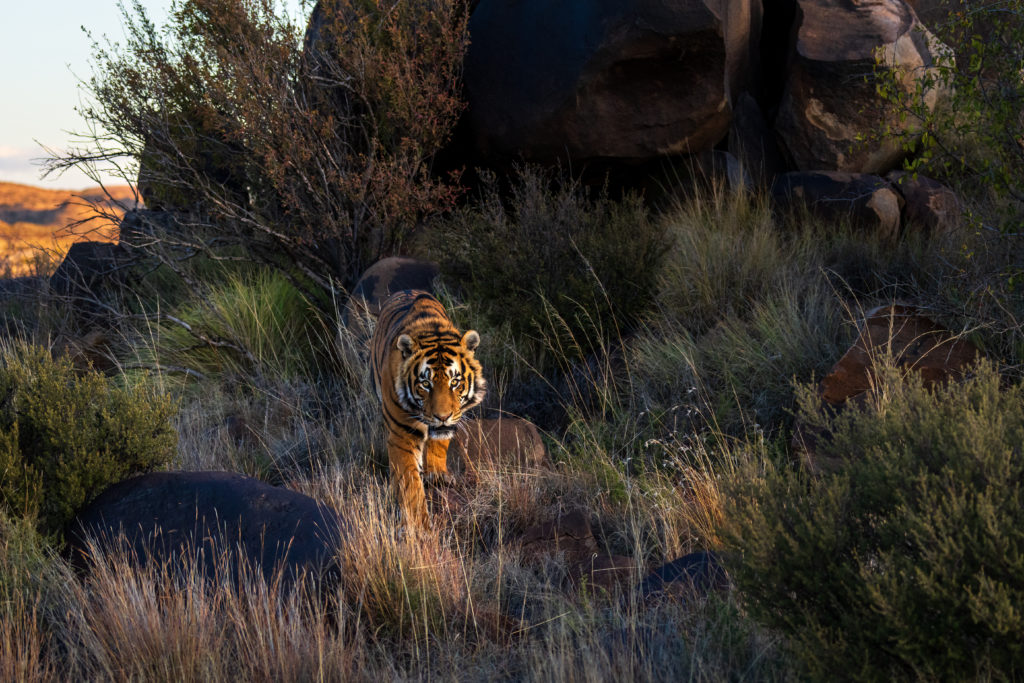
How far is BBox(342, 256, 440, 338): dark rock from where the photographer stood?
28.0 feet

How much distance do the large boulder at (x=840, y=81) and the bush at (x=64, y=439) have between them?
7756mm

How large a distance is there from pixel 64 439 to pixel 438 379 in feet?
6.57

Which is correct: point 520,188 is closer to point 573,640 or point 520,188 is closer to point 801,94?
point 801,94

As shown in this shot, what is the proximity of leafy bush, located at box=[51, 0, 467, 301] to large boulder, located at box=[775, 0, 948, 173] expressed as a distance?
3781 mm

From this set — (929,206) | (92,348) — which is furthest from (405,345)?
(929,206)

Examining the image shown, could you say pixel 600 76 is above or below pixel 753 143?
above

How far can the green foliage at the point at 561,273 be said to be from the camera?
25.9 feet

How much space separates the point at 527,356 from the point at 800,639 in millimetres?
5207

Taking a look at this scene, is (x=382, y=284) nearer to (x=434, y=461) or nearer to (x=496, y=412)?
(x=496, y=412)

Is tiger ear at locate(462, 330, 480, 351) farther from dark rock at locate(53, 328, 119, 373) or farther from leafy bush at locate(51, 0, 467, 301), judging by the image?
dark rock at locate(53, 328, 119, 373)

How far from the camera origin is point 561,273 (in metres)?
8.06

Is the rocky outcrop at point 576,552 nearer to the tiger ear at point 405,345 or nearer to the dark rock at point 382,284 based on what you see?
the tiger ear at point 405,345

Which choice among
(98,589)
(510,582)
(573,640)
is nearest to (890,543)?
(573,640)

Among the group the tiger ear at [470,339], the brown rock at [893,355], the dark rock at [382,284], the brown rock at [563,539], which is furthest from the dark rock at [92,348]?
the brown rock at [893,355]
